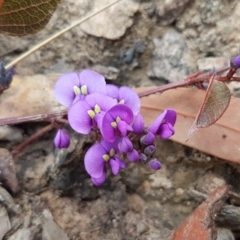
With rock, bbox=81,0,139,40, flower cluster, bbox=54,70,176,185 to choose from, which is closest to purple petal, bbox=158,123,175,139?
flower cluster, bbox=54,70,176,185

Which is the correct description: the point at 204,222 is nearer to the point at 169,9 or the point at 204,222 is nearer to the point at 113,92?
the point at 113,92

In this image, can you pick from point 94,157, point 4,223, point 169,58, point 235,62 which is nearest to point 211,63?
point 169,58

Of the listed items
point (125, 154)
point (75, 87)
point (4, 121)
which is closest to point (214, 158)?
point (125, 154)

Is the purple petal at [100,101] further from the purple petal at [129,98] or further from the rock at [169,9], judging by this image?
the rock at [169,9]

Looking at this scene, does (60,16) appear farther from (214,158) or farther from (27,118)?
(214,158)

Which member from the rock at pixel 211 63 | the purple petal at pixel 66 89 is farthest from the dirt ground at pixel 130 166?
the purple petal at pixel 66 89

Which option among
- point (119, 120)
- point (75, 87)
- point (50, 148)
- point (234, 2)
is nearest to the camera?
point (119, 120)
